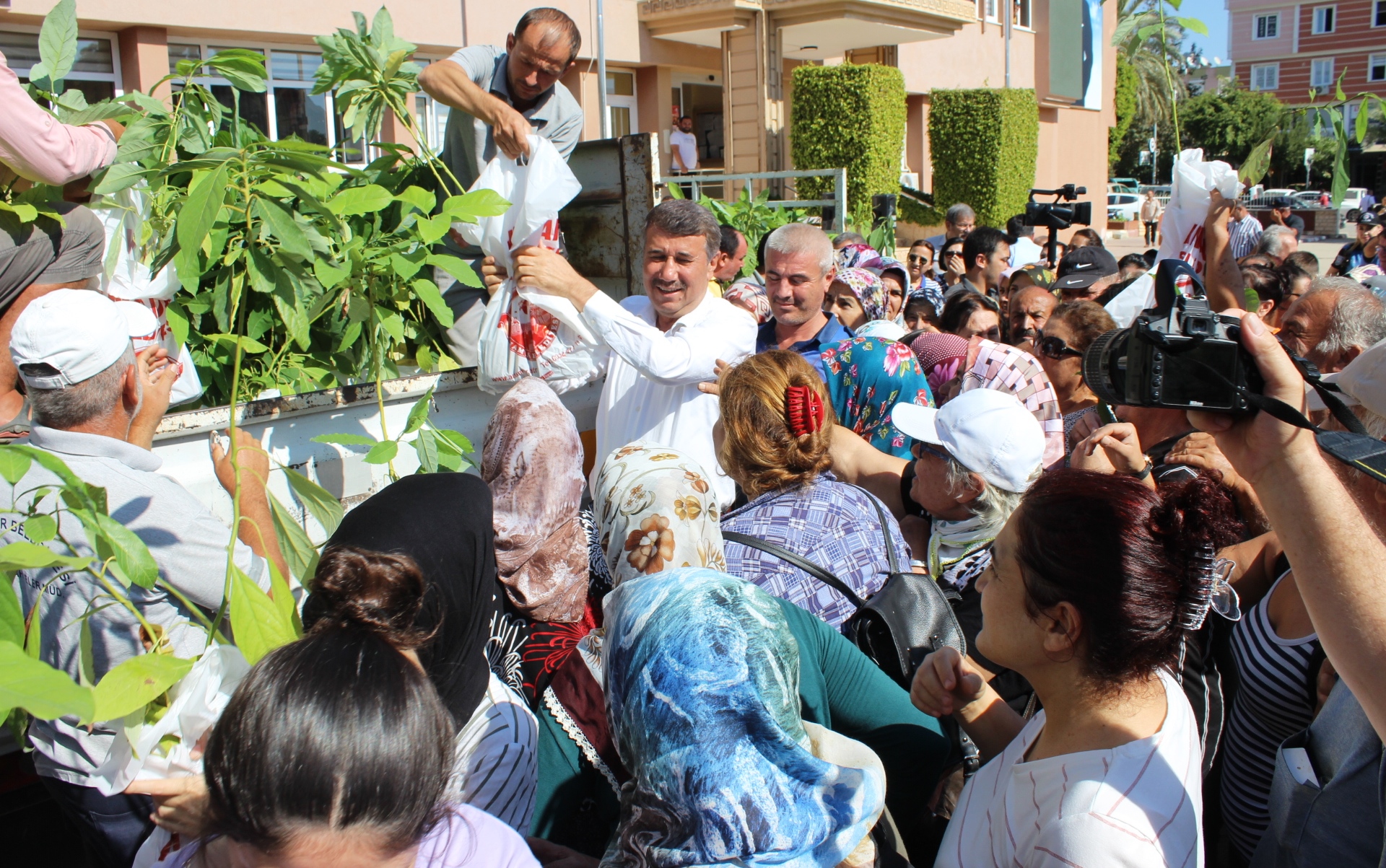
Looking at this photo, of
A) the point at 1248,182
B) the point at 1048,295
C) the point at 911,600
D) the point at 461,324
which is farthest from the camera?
the point at 1048,295

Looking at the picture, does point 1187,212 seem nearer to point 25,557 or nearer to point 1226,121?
point 25,557

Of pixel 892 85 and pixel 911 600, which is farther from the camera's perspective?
pixel 892 85

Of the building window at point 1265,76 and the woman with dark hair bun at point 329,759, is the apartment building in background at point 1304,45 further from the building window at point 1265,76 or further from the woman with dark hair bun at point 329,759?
the woman with dark hair bun at point 329,759

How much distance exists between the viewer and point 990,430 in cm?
251

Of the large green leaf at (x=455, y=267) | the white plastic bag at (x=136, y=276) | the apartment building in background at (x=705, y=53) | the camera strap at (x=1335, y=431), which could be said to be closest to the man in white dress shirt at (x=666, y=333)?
the large green leaf at (x=455, y=267)

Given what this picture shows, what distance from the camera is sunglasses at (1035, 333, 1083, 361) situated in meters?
4.09

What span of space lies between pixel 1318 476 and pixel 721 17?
17.4 metres

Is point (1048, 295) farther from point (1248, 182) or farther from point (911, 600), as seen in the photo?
point (911, 600)

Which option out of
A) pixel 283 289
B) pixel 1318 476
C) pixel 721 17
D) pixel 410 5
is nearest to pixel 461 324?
pixel 283 289

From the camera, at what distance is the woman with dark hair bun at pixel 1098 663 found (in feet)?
4.77

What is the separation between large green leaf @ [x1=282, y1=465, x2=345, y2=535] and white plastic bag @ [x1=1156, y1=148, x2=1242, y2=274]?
3.73 meters

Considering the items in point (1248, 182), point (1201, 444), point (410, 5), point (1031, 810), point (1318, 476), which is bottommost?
point (1031, 810)

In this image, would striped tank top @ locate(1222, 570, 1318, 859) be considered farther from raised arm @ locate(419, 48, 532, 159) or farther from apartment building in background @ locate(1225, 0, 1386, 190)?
apartment building in background @ locate(1225, 0, 1386, 190)

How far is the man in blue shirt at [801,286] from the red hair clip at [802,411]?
1.48 m
